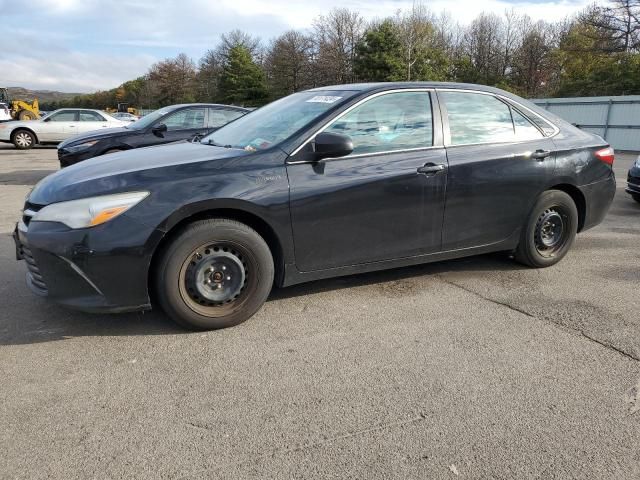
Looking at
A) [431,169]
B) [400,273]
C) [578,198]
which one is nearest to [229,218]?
[431,169]

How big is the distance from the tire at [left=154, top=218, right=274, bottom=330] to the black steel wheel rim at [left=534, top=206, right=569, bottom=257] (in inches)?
102

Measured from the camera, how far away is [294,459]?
2184mm

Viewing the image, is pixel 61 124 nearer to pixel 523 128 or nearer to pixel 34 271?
pixel 34 271

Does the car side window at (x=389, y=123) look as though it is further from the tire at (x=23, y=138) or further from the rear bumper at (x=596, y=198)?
the tire at (x=23, y=138)

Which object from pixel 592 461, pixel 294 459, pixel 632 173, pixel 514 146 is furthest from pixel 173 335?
pixel 632 173

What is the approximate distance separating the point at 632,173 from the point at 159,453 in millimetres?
8279

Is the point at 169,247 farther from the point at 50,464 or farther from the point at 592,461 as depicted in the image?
the point at 592,461

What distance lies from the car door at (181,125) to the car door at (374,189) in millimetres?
5783

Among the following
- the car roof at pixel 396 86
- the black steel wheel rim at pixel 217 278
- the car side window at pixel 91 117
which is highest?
the car side window at pixel 91 117

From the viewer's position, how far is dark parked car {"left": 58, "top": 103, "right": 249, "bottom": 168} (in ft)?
28.6

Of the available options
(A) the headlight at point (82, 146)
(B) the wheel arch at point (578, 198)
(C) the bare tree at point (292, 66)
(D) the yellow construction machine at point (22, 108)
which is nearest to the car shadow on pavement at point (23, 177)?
(A) the headlight at point (82, 146)

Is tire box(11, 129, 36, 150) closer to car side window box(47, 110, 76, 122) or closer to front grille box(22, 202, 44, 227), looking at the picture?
car side window box(47, 110, 76, 122)

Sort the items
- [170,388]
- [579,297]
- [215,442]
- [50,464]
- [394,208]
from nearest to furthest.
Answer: [50,464] < [215,442] < [170,388] < [394,208] < [579,297]

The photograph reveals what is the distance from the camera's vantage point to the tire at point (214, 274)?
126 inches
